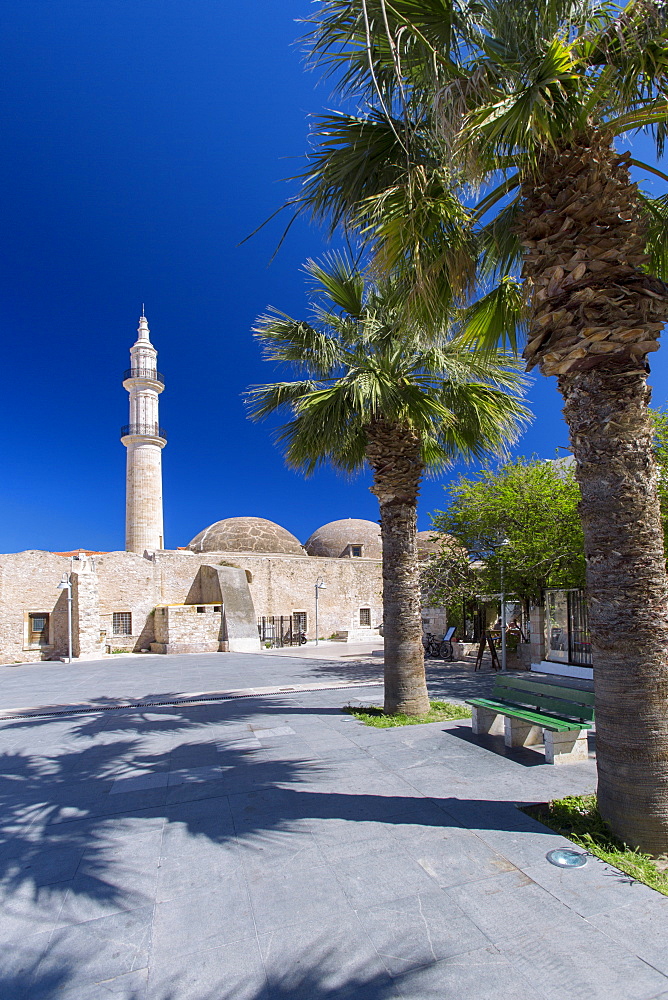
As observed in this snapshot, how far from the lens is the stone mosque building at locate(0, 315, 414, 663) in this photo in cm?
2234

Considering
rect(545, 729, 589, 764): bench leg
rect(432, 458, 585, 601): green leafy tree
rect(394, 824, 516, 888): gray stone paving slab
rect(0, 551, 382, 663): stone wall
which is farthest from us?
rect(0, 551, 382, 663): stone wall

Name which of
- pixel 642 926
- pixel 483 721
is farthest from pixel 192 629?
pixel 642 926

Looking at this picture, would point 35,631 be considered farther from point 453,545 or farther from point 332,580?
point 453,545

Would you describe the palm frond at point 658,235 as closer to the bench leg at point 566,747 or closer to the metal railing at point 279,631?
the bench leg at point 566,747

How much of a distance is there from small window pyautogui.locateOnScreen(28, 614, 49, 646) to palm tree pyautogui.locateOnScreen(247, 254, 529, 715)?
760 inches

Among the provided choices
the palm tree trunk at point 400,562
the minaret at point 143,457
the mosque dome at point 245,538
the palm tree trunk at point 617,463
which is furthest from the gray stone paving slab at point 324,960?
the mosque dome at point 245,538

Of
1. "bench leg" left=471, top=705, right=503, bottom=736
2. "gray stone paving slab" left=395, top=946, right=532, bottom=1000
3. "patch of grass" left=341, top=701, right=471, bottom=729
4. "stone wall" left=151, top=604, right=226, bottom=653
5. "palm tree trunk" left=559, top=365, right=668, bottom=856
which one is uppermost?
"palm tree trunk" left=559, top=365, right=668, bottom=856

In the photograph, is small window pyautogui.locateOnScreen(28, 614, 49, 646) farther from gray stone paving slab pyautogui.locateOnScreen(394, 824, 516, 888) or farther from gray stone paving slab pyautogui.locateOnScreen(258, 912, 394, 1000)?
gray stone paving slab pyautogui.locateOnScreen(258, 912, 394, 1000)

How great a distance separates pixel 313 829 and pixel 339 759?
5.26 ft

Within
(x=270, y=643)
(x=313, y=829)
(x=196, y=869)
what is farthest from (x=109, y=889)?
(x=270, y=643)

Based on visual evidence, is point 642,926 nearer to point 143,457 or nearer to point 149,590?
point 149,590

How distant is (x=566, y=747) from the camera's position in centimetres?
523

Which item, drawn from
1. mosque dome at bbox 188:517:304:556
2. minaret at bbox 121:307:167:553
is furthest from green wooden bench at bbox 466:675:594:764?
mosque dome at bbox 188:517:304:556

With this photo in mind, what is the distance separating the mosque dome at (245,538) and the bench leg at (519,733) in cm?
2812
